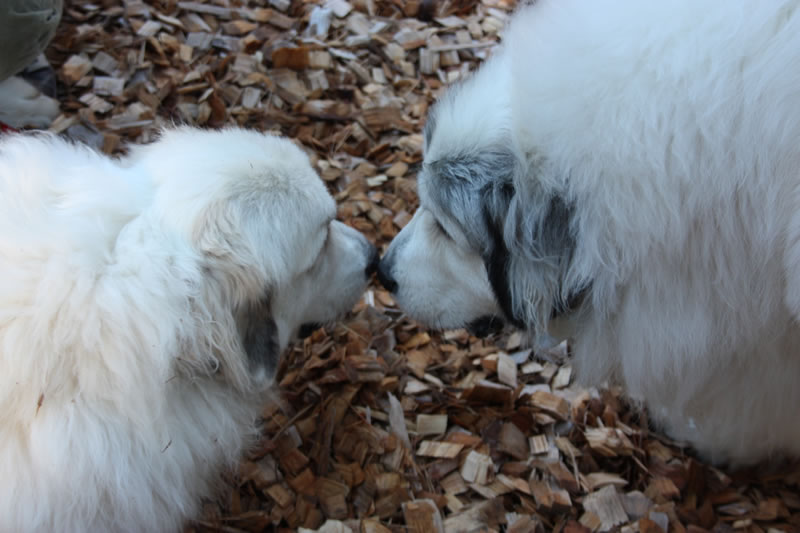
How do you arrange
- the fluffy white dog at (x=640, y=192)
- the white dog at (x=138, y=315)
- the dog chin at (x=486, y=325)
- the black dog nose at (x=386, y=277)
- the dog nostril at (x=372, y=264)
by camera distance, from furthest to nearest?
the dog nostril at (x=372, y=264)
the black dog nose at (x=386, y=277)
the dog chin at (x=486, y=325)
the white dog at (x=138, y=315)
the fluffy white dog at (x=640, y=192)

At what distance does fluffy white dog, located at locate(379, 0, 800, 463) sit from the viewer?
1421 mm

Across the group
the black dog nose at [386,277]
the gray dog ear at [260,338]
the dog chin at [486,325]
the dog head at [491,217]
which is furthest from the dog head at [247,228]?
the dog chin at [486,325]

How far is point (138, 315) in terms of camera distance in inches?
60.6

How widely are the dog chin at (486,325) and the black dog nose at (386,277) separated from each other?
27 centimetres

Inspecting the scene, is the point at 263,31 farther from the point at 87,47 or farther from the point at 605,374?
the point at 605,374

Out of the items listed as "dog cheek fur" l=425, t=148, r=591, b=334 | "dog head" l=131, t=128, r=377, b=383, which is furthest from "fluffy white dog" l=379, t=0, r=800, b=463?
"dog head" l=131, t=128, r=377, b=383

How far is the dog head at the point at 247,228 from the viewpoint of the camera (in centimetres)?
166

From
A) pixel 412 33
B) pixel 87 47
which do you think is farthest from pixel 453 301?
pixel 87 47

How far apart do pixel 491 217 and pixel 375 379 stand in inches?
46.5

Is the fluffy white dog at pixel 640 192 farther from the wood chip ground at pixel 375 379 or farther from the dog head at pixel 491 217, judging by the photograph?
the wood chip ground at pixel 375 379

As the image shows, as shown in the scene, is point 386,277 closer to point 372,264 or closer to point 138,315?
point 372,264

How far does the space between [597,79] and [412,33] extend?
8.68 ft

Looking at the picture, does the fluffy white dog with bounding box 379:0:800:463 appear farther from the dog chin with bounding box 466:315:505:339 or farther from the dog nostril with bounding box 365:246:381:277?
the dog nostril with bounding box 365:246:381:277

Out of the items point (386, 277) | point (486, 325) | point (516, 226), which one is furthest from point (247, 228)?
point (486, 325)
